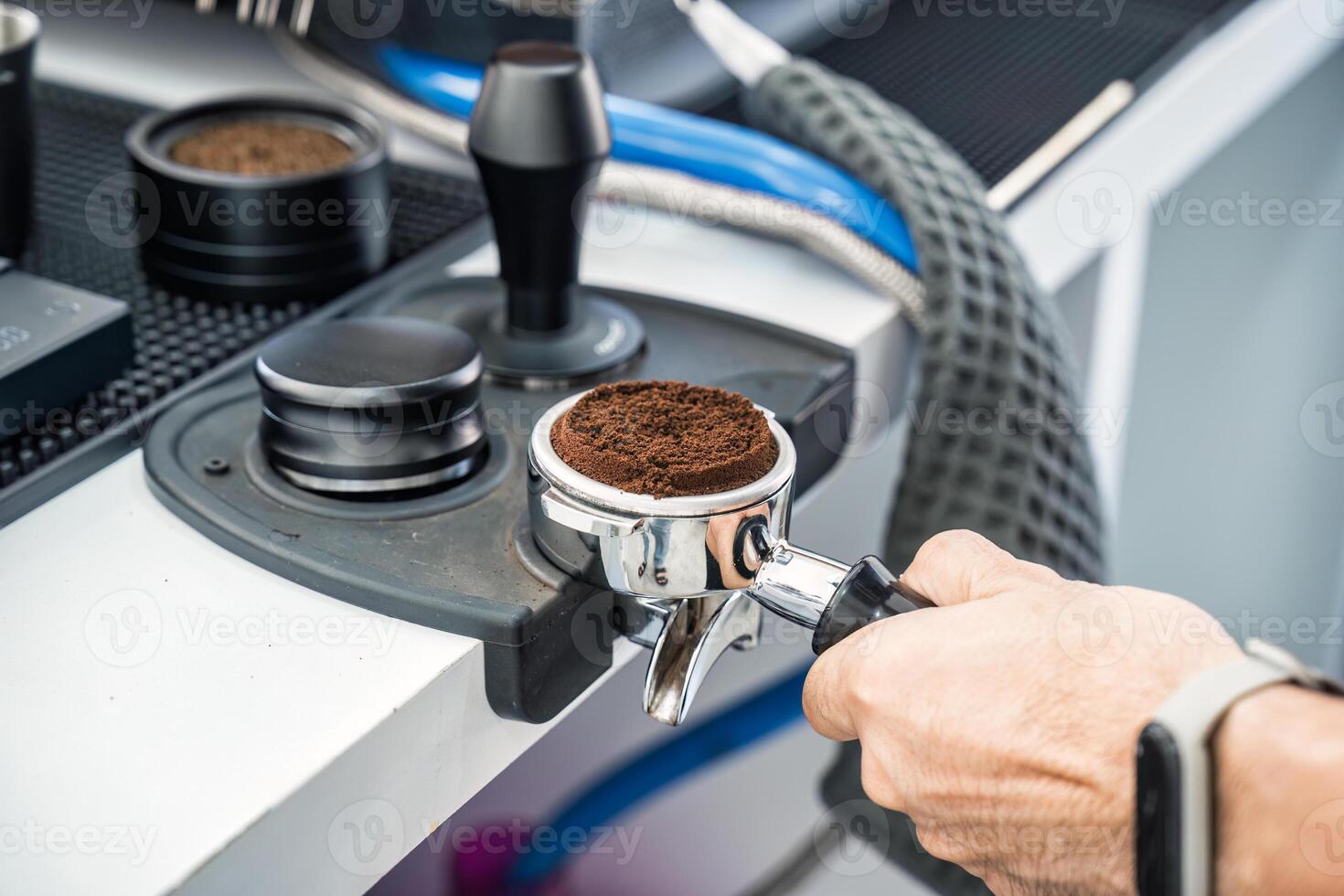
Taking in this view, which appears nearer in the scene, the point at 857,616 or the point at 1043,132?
the point at 857,616

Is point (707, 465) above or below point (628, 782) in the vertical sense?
above

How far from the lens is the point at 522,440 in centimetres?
49

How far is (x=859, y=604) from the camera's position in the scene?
0.38 meters

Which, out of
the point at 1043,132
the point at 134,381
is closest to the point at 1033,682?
the point at 134,381

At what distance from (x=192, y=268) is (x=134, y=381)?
8cm

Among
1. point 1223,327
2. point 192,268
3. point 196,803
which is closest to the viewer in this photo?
point 196,803

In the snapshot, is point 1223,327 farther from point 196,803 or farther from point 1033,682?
point 196,803

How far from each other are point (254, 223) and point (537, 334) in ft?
0.47
